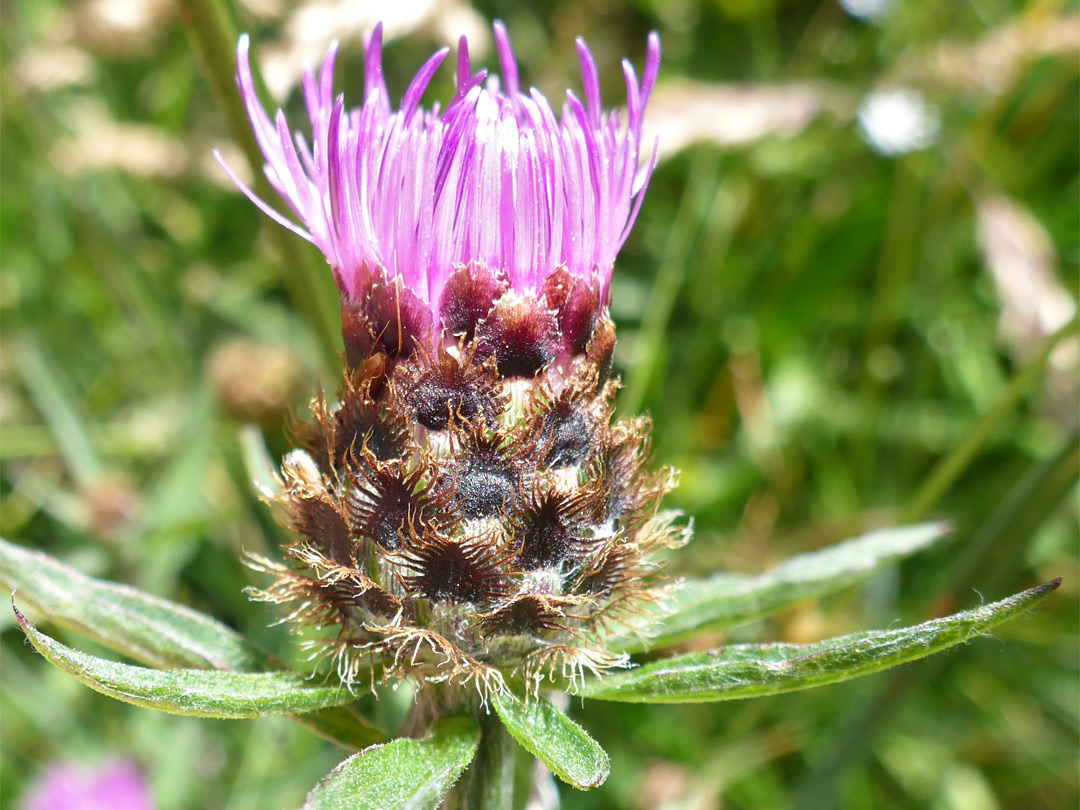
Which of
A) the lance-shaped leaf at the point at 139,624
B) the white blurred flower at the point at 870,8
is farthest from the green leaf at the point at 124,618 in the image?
the white blurred flower at the point at 870,8

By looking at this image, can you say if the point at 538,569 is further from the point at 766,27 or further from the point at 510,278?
the point at 766,27

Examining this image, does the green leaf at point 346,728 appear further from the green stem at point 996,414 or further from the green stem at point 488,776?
the green stem at point 996,414

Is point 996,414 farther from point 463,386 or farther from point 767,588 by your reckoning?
point 463,386

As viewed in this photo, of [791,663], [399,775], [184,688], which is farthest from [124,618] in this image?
[791,663]

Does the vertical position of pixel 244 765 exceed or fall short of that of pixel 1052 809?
it exceeds it

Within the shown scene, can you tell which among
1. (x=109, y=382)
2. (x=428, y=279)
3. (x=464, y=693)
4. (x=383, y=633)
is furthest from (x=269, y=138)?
(x=109, y=382)
